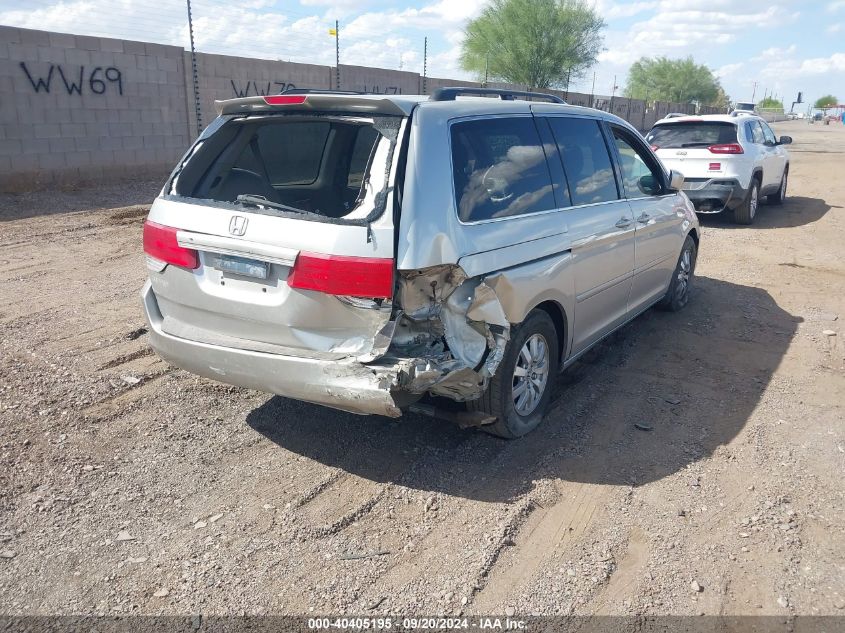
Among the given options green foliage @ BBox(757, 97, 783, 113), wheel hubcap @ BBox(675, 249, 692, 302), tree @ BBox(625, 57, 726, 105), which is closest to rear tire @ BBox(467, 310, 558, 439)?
wheel hubcap @ BBox(675, 249, 692, 302)

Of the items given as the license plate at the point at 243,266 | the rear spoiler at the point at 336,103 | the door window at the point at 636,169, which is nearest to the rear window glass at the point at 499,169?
the rear spoiler at the point at 336,103

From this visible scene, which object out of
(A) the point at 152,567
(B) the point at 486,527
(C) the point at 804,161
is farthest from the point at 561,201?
(C) the point at 804,161

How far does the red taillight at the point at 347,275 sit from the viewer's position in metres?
3.17

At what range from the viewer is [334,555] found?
3105 millimetres

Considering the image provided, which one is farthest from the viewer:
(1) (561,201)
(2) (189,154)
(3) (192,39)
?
(3) (192,39)

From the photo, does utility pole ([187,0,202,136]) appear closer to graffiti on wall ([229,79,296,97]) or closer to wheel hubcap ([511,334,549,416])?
graffiti on wall ([229,79,296,97])

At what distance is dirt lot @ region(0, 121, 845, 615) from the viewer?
2.90 m

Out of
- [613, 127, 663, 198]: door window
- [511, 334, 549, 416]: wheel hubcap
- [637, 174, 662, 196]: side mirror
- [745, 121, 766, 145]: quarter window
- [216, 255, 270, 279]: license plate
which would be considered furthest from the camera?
[745, 121, 766, 145]: quarter window

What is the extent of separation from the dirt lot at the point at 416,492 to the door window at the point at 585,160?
4.49 ft

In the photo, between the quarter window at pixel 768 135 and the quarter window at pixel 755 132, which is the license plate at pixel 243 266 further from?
the quarter window at pixel 768 135

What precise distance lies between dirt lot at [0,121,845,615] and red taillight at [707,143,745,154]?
6.11 metres

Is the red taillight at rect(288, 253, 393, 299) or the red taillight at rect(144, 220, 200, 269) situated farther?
the red taillight at rect(144, 220, 200, 269)

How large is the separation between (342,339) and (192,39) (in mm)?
12736

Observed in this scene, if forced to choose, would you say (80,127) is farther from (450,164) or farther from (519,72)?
(519,72)
